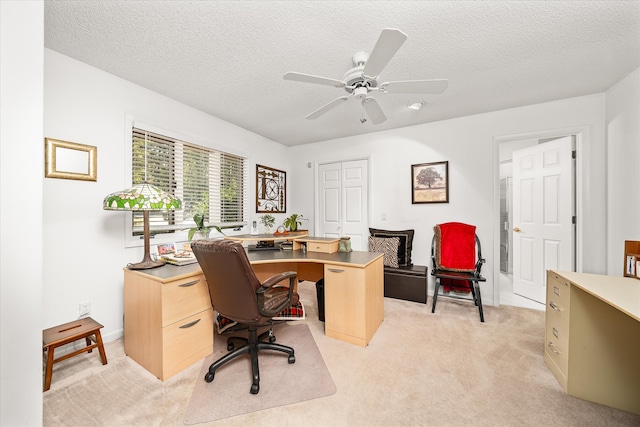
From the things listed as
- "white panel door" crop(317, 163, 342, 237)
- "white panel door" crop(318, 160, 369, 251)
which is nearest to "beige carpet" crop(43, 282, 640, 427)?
"white panel door" crop(318, 160, 369, 251)

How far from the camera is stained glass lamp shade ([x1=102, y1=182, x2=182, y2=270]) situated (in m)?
1.75

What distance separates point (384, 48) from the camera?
1.31 m

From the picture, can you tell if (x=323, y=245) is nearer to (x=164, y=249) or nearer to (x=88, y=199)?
(x=164, y=249)

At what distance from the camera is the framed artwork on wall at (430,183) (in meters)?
3.41

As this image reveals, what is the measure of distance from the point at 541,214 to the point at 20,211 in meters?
4.65

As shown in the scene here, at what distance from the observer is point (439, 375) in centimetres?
175

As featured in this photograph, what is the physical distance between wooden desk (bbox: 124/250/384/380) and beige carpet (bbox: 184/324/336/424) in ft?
0.86

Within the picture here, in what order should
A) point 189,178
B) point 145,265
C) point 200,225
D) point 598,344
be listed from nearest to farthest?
point 598,344
point 145,265
point 200,225
point 189,178

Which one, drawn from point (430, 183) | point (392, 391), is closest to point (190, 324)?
point (392, 391)

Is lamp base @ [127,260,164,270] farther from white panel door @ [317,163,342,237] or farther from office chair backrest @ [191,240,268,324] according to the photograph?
white panel door @ [317,163,342,237]

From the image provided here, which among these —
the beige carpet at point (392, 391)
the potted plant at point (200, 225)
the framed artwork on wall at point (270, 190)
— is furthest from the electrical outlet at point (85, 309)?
the framed artwork on wall at point (270, 190)

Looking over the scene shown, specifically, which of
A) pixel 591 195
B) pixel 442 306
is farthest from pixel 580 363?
pixel 591 195

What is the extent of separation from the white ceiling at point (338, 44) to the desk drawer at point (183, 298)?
5.93 feet

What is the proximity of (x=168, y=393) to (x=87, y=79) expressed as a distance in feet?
8.59
